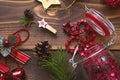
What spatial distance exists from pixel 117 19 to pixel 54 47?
216 millimetres

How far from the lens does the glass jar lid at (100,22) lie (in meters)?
0.98

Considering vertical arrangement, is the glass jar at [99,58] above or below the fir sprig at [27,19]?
below

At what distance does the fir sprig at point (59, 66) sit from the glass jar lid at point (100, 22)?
130mm

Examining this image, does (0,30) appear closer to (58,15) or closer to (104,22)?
(58,15)

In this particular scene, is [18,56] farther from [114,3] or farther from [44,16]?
[114,3]

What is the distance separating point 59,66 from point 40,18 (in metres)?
0.17

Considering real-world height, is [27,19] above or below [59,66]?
above

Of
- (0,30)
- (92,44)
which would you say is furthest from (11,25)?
(92,44)

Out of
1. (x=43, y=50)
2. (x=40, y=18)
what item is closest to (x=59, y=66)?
(x=43, y=50)

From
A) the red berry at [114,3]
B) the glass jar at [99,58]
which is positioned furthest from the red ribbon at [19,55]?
the red berry at [114,3]

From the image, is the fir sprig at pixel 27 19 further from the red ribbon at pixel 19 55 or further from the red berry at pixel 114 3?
the red berry at pixel 114 3

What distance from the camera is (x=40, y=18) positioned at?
3.54ft

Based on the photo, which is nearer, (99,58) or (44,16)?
(99,58)

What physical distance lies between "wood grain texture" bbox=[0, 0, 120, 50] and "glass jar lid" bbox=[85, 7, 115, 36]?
0.06 m
